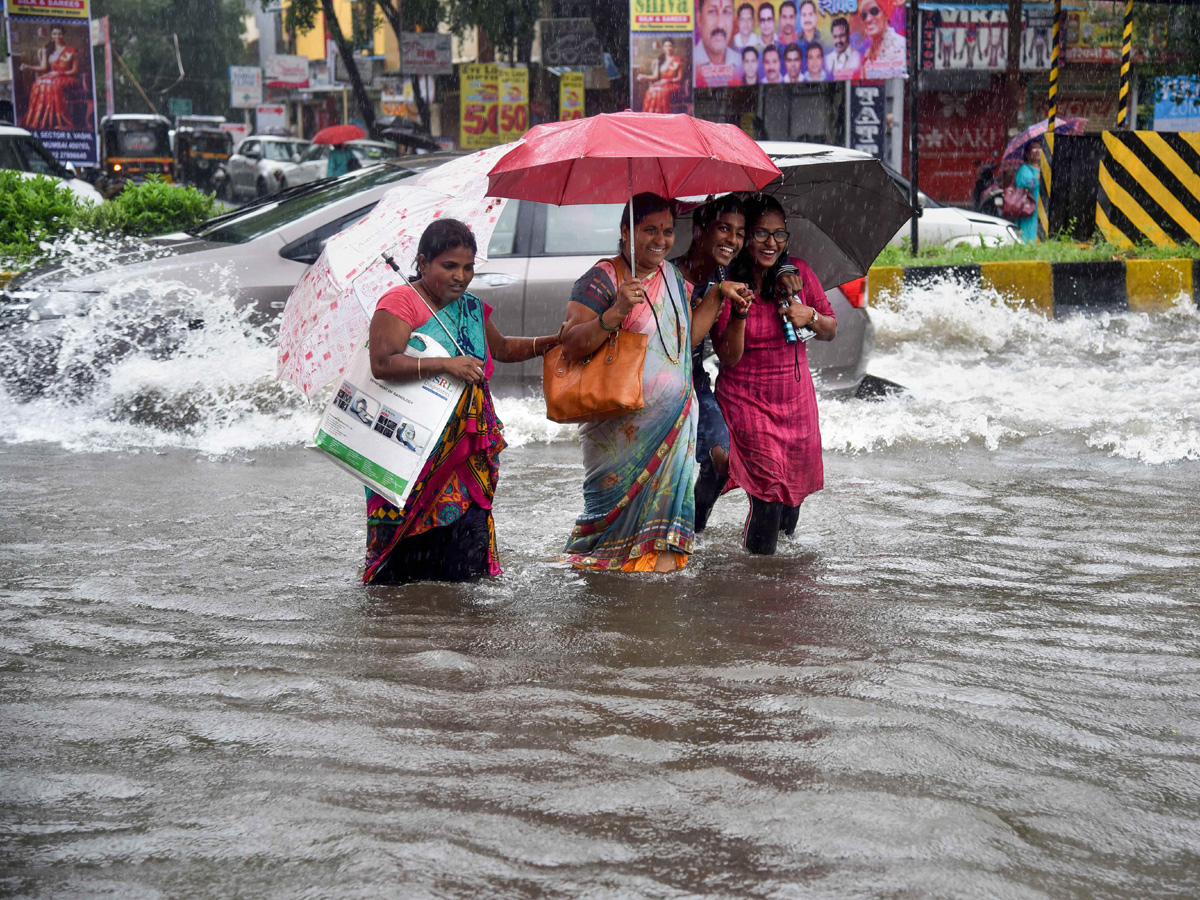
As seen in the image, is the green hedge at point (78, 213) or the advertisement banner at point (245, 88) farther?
the advertisement banner at point (245, 88)

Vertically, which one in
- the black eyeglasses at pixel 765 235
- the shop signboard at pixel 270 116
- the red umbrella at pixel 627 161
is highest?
the shop signboard at pixel 270 116

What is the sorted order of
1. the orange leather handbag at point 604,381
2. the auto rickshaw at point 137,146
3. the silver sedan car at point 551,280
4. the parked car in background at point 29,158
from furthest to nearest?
the auto rickshaw at point 137,146 < the parked car in background at point 29,158 < the silver sedan car at point 551,280 < the orange leather handbag at point 604,381

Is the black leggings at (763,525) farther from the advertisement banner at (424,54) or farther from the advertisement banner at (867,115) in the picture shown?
the advertisement banner at (424,54)

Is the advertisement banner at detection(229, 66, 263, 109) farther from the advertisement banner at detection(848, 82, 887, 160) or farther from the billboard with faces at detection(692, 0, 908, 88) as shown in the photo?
the advertisement banner at detection(848, 82, 887, 160)

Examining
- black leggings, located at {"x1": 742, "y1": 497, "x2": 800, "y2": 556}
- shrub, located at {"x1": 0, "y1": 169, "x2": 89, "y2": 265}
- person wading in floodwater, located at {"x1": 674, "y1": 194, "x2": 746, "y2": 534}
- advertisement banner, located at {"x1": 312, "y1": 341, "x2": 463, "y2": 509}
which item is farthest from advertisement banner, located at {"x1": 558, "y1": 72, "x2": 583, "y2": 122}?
advertisement banner, located at {"x1": 312, "y1": 341, "x2": 463, "y2": 509}

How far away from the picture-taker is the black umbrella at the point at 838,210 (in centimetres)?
488

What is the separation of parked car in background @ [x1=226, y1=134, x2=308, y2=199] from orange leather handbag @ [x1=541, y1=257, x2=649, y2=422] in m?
26.1

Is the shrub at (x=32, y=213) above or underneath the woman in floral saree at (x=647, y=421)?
above

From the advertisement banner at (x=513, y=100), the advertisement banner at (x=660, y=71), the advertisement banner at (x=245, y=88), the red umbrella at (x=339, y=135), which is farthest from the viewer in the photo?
the advertisement banner at (x=245, y=88)

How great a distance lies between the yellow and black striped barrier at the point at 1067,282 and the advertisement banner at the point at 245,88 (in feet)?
115

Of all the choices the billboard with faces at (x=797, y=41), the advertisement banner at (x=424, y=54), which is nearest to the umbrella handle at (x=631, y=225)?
the billboard with faces at (x=797, y=41)

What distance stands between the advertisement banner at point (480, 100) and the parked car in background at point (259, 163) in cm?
594

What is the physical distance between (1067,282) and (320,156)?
2030cm

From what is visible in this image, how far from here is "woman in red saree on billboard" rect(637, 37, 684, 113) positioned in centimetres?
2097
